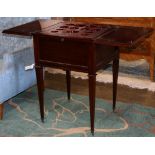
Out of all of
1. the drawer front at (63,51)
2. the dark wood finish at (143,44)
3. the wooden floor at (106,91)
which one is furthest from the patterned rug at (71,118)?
the dark wood finish at (143,44)

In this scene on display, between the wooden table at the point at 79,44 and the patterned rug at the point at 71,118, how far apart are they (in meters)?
0.20

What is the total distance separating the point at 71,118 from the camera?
2.36 metres

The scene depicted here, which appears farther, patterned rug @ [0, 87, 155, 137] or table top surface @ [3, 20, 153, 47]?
patterned rug @ [0, 87, 155, 137]

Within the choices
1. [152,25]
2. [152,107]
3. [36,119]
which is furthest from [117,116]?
[152,25]

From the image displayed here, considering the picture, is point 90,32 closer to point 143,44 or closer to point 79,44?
point 79,44

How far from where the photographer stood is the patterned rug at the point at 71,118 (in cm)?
215

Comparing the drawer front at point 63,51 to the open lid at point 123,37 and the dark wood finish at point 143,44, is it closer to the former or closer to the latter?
the open lid at point 123,37

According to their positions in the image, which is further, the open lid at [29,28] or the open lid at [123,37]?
the open lid at [29,28]

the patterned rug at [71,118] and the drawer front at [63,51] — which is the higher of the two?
the drawer front at [63,51]

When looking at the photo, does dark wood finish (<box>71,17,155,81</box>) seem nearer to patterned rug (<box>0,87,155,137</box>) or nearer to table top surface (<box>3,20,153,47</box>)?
patterned rug (<box>0,87,155,137</box>)

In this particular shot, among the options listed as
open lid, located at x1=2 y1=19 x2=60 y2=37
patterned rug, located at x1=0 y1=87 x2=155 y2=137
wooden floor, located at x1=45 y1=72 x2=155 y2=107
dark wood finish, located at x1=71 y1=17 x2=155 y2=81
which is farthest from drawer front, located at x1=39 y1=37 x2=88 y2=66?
dark wood finish, located at x1=71 y1=17 x2=155 y2=81

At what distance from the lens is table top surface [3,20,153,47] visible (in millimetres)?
1729

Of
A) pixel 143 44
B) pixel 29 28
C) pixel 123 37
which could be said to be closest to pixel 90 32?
pixel 123 37

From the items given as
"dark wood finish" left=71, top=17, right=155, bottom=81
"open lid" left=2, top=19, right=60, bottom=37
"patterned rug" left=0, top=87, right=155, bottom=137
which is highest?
"open lid" left=2, top=19, right=60, bottom=37
